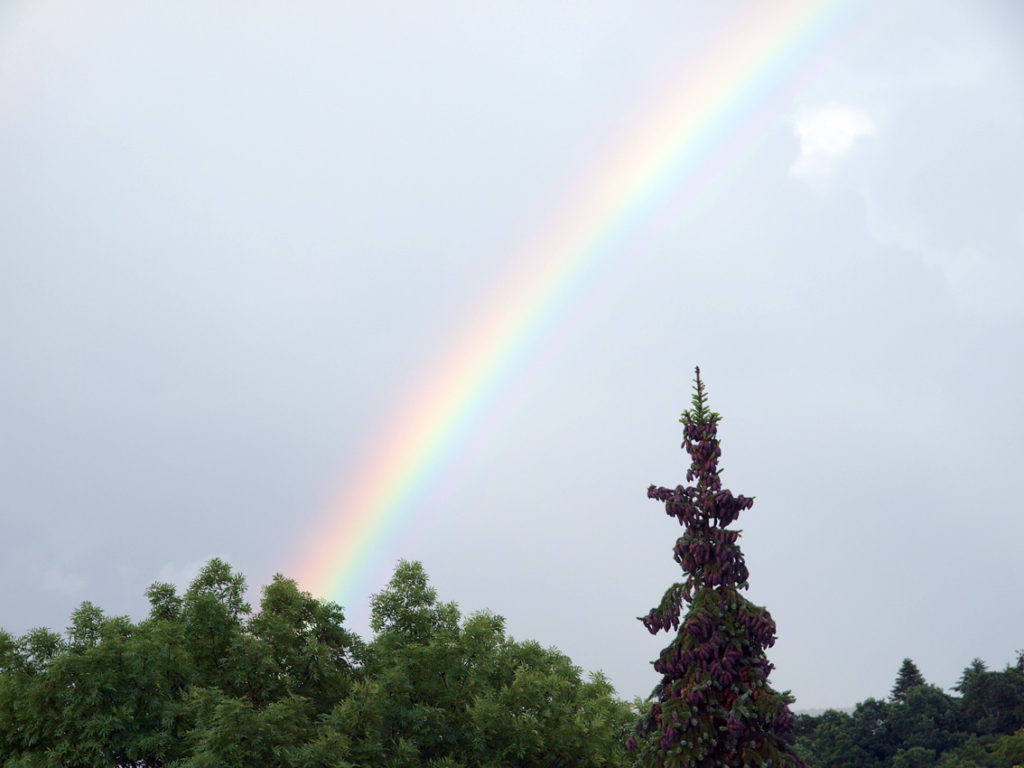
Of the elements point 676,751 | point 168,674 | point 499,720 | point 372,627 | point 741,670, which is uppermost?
point 372,627

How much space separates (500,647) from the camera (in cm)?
2869

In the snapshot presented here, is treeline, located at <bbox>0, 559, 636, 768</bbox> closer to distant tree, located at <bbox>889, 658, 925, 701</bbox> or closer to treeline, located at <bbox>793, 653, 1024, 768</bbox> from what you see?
treeline, located at <bbox>793, 653, 1024, 768</bbox>

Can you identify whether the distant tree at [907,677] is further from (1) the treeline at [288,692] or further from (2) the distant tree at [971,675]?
(1) the treeline at [288,692]

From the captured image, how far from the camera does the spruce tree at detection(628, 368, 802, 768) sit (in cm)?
1636

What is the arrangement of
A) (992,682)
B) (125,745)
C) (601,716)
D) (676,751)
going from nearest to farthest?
1. (676,751)
2. (125,745)
3. (601,716)
4. (992,682)

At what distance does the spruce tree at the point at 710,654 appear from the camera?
16.4 m

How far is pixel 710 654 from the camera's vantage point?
54.5 ft

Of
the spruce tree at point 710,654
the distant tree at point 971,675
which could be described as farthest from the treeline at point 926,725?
the spruce tree at point 710,654

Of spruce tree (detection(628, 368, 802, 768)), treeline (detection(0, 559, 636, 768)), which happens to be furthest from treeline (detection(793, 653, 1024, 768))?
spruce tree (detection(628, 368, 802, 768))

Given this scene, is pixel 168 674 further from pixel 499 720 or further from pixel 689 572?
pixel 689 572

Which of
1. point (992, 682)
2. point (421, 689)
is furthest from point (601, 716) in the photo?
point (992, 682)

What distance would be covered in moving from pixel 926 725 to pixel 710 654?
69.8 metres

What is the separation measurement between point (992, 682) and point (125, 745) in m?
72.8

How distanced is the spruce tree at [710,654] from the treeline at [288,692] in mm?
6405
